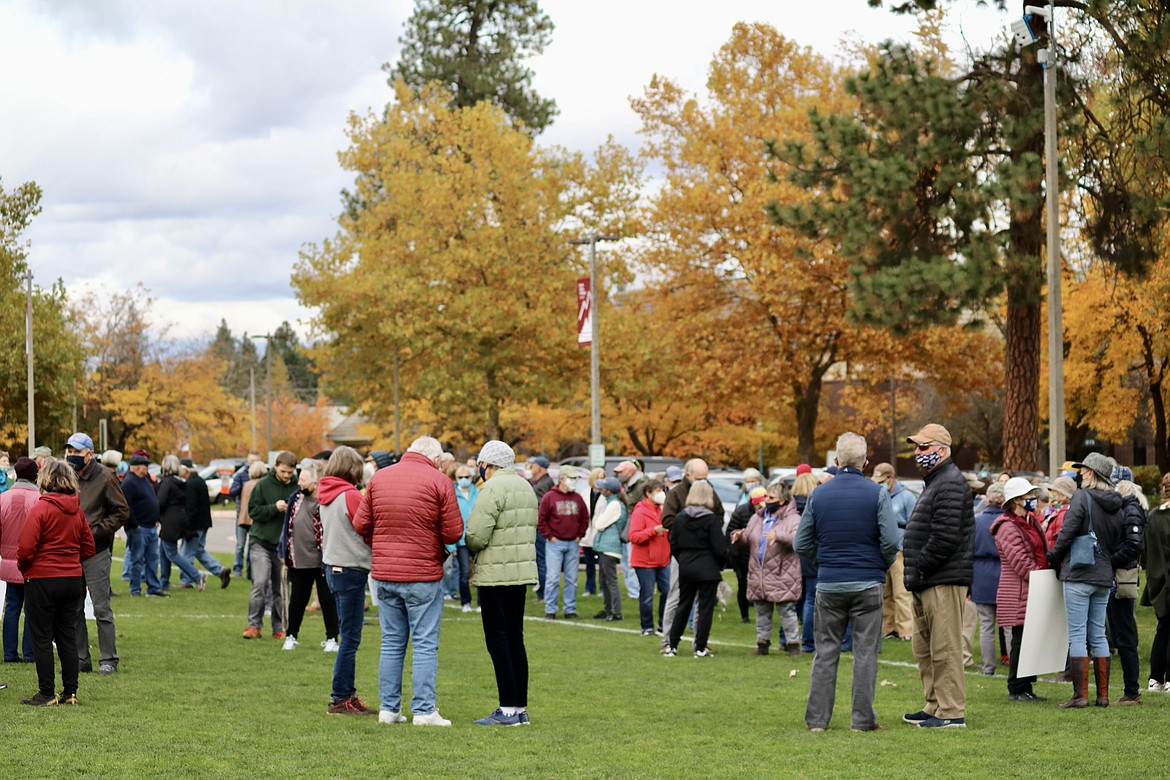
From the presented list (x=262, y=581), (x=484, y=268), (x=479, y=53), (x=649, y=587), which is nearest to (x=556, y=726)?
(x=262, y=581)

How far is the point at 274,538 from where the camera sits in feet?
49.0

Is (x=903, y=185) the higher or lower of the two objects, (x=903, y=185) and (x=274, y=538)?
the higher

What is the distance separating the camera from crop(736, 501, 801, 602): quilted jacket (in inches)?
559

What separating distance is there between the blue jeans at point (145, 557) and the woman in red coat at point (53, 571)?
9.70 meters

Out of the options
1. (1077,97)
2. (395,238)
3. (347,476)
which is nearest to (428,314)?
(395,238)

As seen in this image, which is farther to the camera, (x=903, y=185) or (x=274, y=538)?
(x=903, y=185)

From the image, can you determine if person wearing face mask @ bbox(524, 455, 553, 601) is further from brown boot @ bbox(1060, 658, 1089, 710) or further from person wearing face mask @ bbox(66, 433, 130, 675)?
brown boot @ bbox(1060, 658, 1089, 710)

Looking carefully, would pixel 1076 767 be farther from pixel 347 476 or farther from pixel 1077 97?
pixel 1077 97

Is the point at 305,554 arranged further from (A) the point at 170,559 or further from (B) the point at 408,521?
(A) the point at 170,559

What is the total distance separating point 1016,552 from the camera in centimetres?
1182

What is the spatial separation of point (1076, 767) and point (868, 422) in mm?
38830

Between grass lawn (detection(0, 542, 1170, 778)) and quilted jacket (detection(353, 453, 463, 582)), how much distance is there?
1087 mm

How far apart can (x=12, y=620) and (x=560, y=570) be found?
7.63 metres

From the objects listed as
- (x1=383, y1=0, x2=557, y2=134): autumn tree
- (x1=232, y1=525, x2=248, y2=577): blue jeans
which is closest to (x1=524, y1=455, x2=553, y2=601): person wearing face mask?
(x1=232, y1=525, x2=248, y2=577): blue jeans
